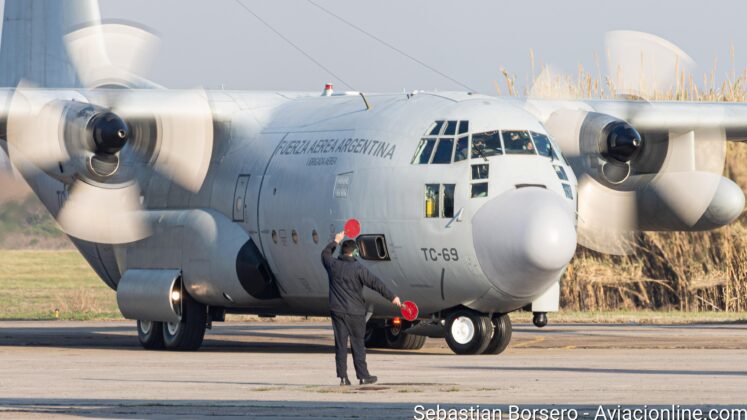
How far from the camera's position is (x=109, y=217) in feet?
76.6

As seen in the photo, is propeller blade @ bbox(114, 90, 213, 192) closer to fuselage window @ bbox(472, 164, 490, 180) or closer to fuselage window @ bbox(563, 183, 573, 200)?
fuselage window @ bbox(472, 164, 490, 180)

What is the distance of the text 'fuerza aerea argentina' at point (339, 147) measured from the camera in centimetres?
1969

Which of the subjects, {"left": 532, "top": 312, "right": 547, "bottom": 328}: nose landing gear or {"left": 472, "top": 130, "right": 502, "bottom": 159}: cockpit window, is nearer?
{"left": 472, "top": 130, "right": 502, "bottom": 159}: cockpit window

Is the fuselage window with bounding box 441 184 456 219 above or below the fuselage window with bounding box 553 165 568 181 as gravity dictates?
below

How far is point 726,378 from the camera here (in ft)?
48.5

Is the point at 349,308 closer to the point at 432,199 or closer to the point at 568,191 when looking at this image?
the point at 432,199

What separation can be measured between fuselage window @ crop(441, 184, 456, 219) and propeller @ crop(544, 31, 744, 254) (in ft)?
14.5

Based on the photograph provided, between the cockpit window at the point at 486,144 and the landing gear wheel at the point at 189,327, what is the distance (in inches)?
233

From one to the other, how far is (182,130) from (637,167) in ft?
26.8

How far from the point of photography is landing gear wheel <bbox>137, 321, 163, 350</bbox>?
2289 cm

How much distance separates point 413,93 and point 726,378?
7.74m

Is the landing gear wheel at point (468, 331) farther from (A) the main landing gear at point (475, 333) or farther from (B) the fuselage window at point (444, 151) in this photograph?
(B) the fuselage window at point (444, 151)

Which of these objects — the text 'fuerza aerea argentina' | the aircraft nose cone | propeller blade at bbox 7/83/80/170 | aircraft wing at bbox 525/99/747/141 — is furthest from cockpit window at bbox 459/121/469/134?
propeller blade at bbox 7/83/80/170

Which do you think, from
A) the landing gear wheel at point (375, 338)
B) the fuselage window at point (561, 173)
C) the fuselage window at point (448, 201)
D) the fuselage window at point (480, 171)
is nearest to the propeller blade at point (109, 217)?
the landing gear wheel at point (375, 338)
